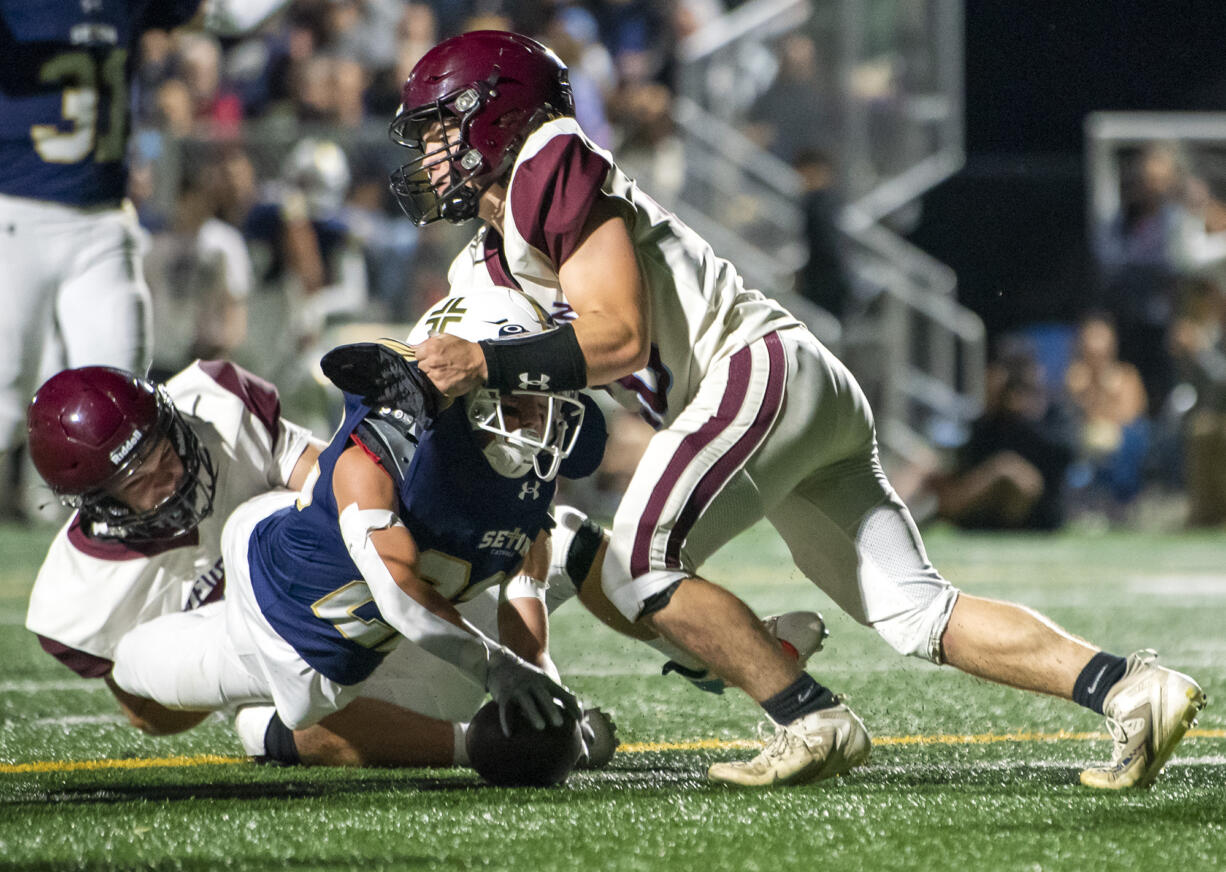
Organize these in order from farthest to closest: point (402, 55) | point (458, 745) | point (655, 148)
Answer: point (402, 55) < point (655, 148) < point (458, 745)

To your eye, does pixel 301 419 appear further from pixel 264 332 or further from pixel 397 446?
pixel 397 446

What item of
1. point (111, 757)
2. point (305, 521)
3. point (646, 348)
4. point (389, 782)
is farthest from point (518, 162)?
point (111, 757)

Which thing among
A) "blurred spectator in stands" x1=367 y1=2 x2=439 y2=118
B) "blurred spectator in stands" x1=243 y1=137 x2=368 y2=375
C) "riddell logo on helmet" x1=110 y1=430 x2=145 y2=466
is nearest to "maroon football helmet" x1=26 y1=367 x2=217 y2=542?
"riddell logo on helmet" x1=110 y1=430 x2=145 y2=466

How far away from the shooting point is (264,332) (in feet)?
29.5

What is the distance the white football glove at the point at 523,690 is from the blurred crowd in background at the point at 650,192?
6.17 m

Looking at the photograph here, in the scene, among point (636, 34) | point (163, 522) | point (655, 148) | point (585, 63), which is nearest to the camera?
point (163, 522)

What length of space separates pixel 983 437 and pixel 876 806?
6968mm

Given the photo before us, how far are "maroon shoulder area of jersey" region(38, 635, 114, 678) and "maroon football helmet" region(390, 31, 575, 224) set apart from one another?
1.14m

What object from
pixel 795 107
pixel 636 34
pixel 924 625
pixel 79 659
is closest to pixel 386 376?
pixel 924 625

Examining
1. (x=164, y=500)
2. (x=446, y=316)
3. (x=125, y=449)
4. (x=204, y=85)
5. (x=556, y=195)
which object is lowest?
(x=164, y=500)

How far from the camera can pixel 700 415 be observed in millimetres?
2945

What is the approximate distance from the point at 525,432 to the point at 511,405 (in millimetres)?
54

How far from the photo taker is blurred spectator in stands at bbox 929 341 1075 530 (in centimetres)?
933

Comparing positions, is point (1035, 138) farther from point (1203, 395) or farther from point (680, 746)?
point (680, 746)
